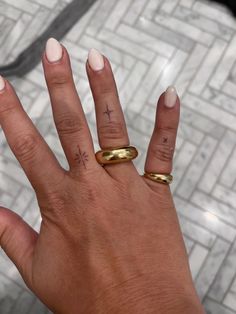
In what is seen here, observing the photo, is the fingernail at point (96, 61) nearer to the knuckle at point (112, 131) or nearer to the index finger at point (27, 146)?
the knuckle at point (112, 131)

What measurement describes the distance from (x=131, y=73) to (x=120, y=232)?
173 centimetres

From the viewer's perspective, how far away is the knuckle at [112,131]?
5.45ft

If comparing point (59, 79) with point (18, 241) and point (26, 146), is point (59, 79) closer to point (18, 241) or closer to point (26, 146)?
point (26, 146)

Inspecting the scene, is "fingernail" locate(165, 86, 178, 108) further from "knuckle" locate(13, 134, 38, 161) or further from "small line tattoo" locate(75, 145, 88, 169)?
"knuckle" locate(13, 134, 38, 161)

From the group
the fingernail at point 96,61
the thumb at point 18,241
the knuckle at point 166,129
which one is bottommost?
the thumb at point 18,241

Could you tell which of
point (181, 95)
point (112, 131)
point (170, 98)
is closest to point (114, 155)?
point (112, 131)

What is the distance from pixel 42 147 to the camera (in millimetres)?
1668

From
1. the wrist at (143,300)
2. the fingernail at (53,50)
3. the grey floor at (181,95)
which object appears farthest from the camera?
the grey floor at (181,95)

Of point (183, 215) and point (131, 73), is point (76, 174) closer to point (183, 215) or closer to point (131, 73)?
point (183, 215)

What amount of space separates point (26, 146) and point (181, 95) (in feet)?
5.25

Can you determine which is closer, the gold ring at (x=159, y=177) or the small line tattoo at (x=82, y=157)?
the small line tattoo at (x=82, y=157)

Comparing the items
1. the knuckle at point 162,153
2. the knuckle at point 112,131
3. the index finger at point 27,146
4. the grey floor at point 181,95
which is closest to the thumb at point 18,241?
the index finger at point 27,146

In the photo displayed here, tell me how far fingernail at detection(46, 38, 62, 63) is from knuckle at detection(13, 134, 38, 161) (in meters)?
0.30

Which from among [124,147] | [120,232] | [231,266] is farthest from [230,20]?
[120,232]
